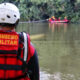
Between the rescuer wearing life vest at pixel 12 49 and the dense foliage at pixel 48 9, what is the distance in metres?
28.0

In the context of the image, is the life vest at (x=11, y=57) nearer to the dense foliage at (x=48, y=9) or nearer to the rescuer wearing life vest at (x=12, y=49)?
the rescuer wearing life vest at (x=12, y=49)

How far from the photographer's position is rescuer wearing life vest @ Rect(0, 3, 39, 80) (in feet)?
4.28

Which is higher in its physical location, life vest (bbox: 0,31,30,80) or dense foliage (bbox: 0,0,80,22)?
life vest (bbox: 0,31,30,80)

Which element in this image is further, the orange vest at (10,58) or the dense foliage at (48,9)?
the dense foliage at (48,9)

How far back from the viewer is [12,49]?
4.26 feet

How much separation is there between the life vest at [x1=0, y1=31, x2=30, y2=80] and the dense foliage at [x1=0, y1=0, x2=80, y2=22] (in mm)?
28005

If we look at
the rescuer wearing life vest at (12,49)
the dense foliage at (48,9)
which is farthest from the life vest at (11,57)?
the dense foliage at (48,9)

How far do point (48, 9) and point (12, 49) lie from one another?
31.5 metres

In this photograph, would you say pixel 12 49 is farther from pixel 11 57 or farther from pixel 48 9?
pixel 48 9

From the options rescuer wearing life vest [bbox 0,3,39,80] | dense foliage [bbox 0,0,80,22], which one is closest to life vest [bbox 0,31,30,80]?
rescuer wearing life vest [bbox 0,3,39,80]

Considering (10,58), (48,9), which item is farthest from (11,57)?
(48,9)

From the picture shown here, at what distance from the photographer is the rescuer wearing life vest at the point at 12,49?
1305 millimetres

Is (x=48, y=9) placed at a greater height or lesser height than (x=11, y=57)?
lesser

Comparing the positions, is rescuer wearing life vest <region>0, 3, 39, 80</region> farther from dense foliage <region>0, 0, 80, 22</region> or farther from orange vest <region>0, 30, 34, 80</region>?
dense foliage <region>0, 0, 80, 22</region>
